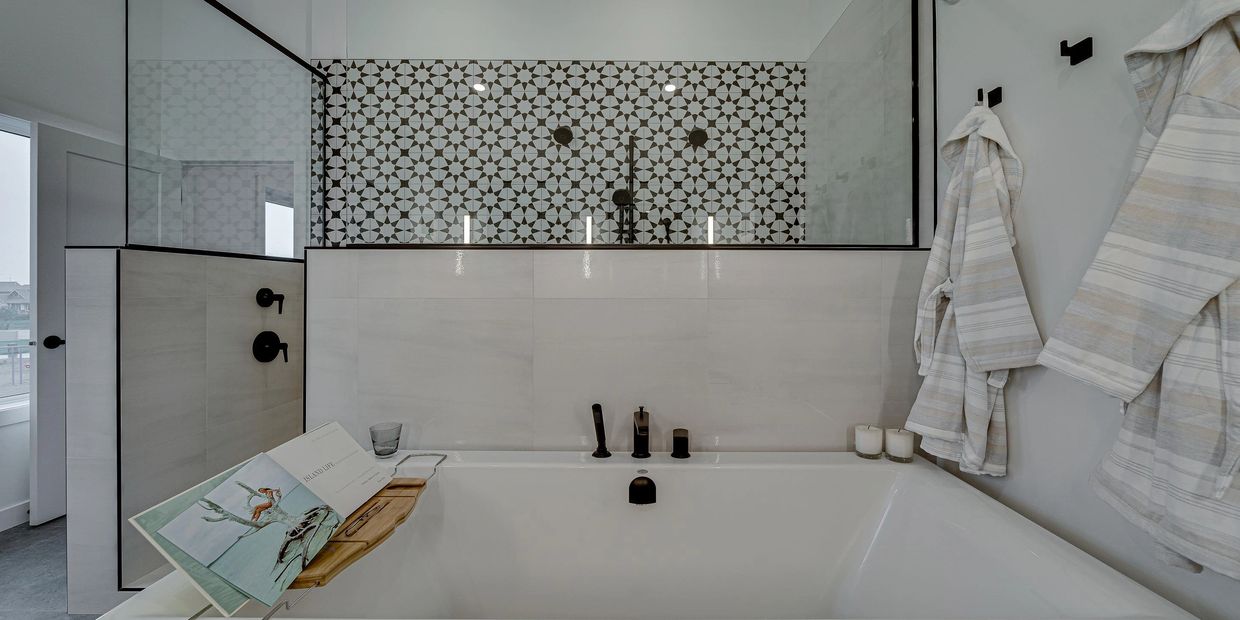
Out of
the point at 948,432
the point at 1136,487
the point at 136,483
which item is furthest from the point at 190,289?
the point at 1136,487

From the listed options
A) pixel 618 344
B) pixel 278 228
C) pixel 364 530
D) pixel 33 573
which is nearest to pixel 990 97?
pixel 618 344

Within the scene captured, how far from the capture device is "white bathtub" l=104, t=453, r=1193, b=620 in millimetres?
1281

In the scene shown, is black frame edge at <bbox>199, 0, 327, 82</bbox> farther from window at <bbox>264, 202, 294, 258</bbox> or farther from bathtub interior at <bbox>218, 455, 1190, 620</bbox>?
bathtub interior at <bbox>218, 455, 1190, 620</bbox>

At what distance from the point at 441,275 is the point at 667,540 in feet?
3.39

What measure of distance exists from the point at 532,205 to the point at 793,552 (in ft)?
4.23

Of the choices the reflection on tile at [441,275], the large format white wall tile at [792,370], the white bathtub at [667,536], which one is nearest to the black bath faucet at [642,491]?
the white bathtub at [667,536]

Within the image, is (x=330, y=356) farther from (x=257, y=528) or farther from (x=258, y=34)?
(x=258, y=34)

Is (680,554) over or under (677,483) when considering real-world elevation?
under

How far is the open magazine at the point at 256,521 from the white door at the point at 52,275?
85.6 inches

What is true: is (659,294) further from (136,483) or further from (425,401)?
(136,483)

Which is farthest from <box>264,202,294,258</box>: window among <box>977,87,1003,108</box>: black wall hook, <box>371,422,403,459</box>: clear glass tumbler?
<box>977,87,1003,108</box>: black wall hook

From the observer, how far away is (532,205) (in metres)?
1.61

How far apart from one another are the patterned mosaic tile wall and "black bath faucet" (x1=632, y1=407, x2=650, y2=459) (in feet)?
→ 1.83

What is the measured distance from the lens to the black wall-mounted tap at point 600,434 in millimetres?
1430
